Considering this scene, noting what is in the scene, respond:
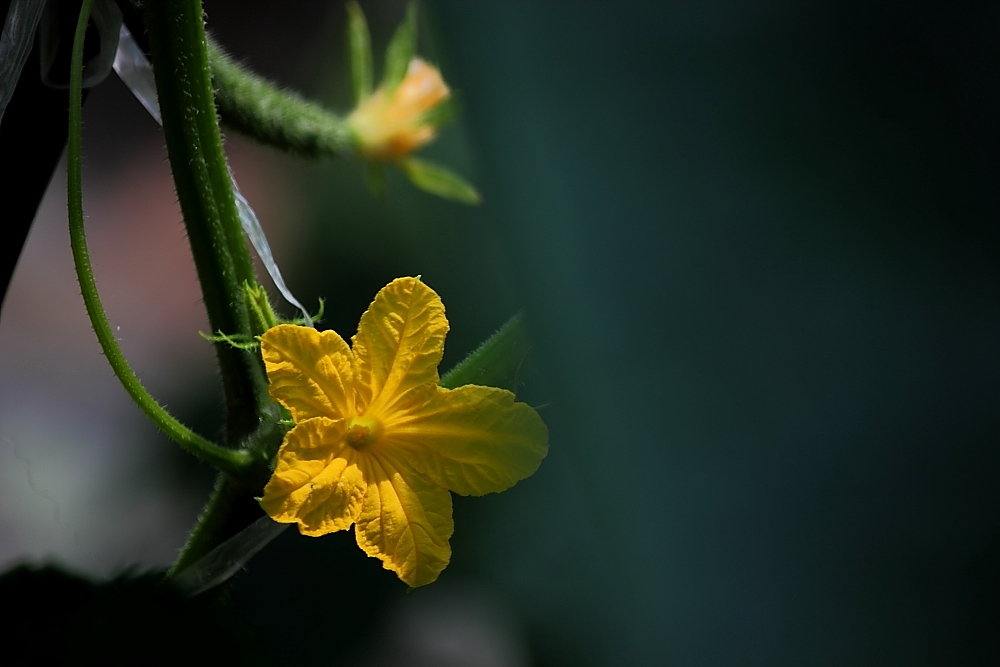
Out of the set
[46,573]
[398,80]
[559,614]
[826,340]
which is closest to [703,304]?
[826,340]

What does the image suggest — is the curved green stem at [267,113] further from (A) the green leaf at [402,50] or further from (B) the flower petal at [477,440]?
(B) the flower petal at [477,440]

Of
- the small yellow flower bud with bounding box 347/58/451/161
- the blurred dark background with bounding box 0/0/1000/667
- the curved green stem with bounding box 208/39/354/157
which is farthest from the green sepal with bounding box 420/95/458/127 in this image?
the blurred dark background with bounding box 0/0/1000/667

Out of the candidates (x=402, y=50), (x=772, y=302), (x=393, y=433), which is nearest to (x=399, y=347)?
(x=393, y=433)

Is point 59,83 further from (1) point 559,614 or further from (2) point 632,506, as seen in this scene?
(1) point 559,614

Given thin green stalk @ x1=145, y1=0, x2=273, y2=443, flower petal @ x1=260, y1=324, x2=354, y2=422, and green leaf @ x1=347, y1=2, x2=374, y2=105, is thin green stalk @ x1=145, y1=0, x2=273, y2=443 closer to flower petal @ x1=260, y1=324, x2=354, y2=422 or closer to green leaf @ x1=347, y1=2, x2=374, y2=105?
flower petal @ x1=260, y1=324, x2=354, y2=422

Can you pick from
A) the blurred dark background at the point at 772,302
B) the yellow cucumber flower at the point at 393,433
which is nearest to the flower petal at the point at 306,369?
the yellow cucumber flower at the point at 393,433

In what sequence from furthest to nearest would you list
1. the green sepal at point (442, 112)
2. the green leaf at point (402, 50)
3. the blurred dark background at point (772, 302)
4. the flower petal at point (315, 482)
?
the green sepal at point (442, 112) → the green leaf at point (402, 50) → the flower petal at point (315, 482) → the blurred dark background at point (772, 302)
